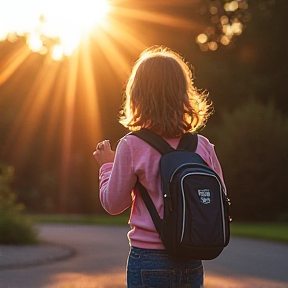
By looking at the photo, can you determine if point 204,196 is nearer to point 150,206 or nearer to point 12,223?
point 150,206

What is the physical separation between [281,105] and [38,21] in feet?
43.8

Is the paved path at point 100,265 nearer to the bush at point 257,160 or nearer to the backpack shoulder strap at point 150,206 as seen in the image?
the backpack shoulder strap at point 150,206

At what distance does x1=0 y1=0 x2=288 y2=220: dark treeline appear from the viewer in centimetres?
4181

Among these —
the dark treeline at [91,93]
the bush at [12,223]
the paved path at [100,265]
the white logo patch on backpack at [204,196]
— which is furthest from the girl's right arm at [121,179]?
the dark treeline at [91,93]

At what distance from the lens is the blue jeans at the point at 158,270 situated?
122 inches

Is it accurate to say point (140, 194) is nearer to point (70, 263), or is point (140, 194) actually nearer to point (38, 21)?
point (70, 263)

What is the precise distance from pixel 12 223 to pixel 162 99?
1455 cm

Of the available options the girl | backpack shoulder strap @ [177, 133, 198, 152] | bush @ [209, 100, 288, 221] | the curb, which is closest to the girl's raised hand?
the girl

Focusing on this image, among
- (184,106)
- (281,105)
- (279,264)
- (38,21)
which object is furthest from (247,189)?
(184,106)

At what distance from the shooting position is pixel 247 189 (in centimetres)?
3009

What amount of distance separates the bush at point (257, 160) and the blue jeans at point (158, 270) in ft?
87.8

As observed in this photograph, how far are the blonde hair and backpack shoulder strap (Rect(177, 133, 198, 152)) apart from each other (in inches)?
0.9

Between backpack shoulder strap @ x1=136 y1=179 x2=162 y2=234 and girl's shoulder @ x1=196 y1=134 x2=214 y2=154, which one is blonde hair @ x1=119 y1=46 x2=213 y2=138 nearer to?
girl's shoulder @ x1=196 y1=134 x2=214 y2=154

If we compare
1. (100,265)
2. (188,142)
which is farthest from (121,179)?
(100,265)
